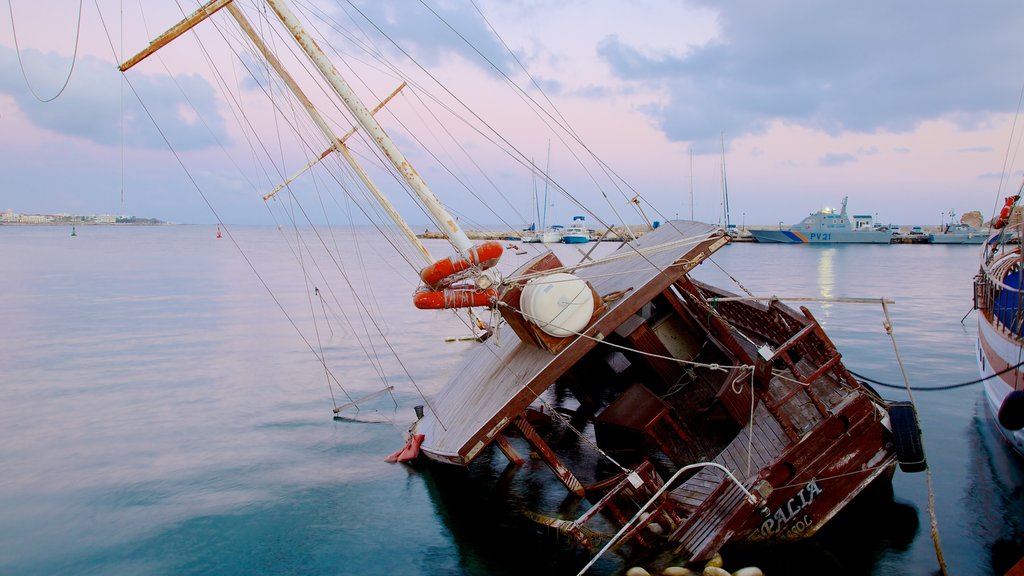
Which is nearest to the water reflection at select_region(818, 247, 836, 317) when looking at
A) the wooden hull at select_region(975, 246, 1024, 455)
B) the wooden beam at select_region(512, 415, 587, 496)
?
the wooden hull at select_region(975, 246, 1024, 455)

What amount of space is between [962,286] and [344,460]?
213 feet

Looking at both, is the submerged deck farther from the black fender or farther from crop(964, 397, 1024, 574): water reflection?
crop(964, 397, 1024, 574): water reflection

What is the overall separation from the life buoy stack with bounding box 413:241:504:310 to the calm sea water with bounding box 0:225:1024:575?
5182 mm

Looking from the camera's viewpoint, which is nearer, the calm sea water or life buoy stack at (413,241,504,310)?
life buoy stack at (413,241,504,310)

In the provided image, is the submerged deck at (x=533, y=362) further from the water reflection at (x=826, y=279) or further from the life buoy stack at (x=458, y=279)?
the water reflection at (x=826, y=279)

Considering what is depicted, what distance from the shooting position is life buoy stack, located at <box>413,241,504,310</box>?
13.6 meters

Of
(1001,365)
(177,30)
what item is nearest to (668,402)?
(1001,365)

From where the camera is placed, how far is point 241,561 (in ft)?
46.6

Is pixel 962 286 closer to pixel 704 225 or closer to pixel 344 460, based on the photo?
pixel 704 225

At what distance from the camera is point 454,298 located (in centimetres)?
1386

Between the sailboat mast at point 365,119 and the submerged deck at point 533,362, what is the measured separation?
8.99ft

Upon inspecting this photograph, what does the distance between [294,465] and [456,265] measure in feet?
31.3

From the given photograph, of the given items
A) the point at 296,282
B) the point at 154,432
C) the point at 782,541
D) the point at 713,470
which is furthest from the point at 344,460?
the point at 296,282

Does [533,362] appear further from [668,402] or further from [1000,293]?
[1000,293]
